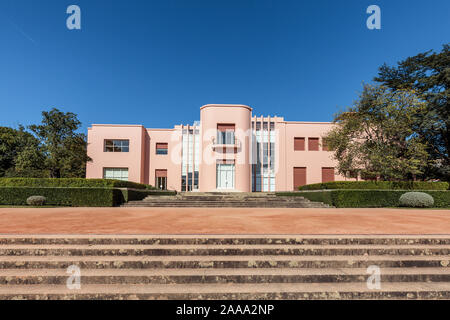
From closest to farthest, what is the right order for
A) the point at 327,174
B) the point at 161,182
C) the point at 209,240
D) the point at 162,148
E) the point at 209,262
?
the point at 209,262 < the point at 209,240 < the point at 327,174 < the point at 161,182 < the point at 162,148

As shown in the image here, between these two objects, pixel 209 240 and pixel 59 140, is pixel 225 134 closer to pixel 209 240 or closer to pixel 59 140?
pixel 59 140

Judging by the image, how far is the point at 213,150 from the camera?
932 inches

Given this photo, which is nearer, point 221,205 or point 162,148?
point 221,205

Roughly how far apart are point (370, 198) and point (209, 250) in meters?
13.5

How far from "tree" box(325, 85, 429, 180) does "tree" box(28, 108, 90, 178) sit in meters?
23.4

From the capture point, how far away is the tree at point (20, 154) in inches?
787

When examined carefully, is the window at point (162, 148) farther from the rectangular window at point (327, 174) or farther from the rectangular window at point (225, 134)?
the rectangular window at point (327, 174)

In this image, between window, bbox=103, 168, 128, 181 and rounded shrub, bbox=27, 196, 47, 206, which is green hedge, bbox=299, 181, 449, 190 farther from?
window, bbox=103, 168, 128, 181

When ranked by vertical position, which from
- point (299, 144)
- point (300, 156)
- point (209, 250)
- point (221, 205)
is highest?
point (299, 144)

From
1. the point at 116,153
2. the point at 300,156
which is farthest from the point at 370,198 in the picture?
the point at 116,153

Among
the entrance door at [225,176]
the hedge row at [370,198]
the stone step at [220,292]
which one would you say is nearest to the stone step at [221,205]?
the hedge row at [370,198]

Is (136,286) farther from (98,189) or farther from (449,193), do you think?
(449,193)

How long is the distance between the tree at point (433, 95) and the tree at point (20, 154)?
32581 millimetres
